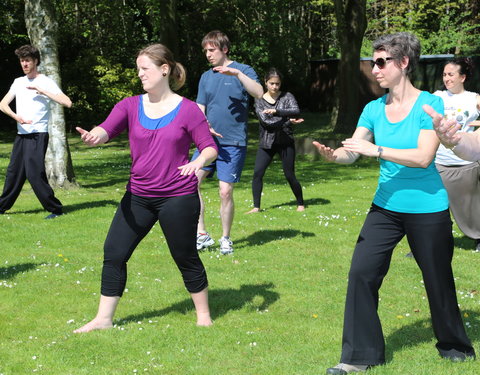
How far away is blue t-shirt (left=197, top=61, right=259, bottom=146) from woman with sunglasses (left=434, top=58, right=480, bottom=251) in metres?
2.18

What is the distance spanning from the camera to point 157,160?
534cm

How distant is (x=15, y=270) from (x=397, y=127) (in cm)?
471

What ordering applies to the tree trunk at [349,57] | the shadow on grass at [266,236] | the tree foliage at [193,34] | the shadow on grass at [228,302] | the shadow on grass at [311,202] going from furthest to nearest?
the tree foliage at [193,34] → the tree trunk at [349,57] → the shadow on grass at [311,202] → the shadow on grass at [266,236] → the shadow on grass at [228,302]

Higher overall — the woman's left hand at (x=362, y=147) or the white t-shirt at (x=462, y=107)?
the woman's left hand at (x=362, y=147)

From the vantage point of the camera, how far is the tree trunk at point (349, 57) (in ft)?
78.1

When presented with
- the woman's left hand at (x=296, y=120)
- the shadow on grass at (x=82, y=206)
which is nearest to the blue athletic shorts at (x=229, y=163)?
the woman's left hand at (x=296, y=120)

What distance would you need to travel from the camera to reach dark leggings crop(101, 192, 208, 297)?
17.8 feet

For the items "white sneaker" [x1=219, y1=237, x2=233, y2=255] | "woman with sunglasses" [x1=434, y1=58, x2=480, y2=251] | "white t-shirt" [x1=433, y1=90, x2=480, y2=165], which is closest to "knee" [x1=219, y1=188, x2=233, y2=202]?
"white sneaker" [x1=219, y1=237, x2=233, y2=255]

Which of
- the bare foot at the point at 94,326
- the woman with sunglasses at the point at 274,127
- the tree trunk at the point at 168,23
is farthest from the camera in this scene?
the tree trunk at the point at 168,23

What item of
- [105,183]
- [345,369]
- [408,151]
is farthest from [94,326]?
[105,183]

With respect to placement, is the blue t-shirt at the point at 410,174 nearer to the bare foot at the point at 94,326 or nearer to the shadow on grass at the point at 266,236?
the bare foot at the point at 94,326

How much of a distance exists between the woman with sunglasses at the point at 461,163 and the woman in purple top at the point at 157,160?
3545 millimetres

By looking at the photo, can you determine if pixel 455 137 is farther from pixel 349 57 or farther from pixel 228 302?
pixel 349 57

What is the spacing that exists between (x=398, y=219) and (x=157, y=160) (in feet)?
5.91
